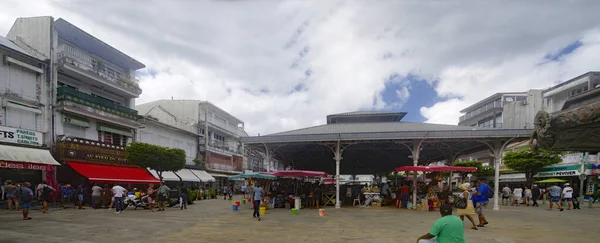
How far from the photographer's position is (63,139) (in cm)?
2097

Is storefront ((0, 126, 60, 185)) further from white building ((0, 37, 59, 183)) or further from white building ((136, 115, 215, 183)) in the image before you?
white building ((136, 115, 215, 183))

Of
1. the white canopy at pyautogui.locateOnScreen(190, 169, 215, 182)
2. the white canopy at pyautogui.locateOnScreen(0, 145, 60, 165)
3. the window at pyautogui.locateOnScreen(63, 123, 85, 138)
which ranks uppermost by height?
the window at pyautogui.locateOnScreen(63, 123, 85, 138)

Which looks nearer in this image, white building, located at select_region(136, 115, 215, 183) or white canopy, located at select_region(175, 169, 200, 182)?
white building, located at select_region(136, 115, 215, 183)

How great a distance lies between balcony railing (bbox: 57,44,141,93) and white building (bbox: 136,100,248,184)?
9.59m

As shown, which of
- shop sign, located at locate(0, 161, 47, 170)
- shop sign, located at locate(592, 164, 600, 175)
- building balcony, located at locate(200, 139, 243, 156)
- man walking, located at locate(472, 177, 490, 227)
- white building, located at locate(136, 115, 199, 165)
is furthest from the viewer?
building balcony, located at locate(200, 139, 243, 156)

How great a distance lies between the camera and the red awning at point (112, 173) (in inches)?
823

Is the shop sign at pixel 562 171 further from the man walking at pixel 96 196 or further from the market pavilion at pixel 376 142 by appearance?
the man walking at pixel 96 196

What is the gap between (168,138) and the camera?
3416 cm

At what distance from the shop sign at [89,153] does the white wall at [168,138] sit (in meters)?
4.32

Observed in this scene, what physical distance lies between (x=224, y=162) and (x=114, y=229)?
121ft

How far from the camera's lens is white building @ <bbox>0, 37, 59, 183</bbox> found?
18016 millimetres

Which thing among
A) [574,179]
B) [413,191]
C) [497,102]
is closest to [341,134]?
[413,191]

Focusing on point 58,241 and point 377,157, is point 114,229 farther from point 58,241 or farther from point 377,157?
point 377,157

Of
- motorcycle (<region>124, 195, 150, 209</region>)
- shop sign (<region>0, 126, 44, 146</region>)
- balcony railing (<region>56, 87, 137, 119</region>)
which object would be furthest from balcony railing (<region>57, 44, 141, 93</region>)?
motorcycle (<region>124, 195, 150, 209</region>)
